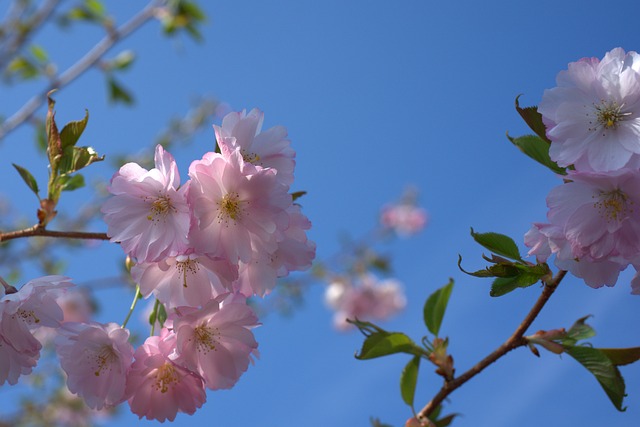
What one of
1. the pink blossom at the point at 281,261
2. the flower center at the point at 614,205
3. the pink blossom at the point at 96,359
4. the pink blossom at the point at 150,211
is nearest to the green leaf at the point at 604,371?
the flower center at the point at 614,205

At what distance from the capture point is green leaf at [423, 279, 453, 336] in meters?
1.54

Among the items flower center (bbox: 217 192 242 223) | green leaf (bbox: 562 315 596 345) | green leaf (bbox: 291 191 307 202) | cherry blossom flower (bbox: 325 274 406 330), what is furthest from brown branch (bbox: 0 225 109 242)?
cherry blossom flower (bbox: 325 274 406 330)

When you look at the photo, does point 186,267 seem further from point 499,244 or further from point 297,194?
point 499,244

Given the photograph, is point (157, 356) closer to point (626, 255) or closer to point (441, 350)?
point (441, 350)

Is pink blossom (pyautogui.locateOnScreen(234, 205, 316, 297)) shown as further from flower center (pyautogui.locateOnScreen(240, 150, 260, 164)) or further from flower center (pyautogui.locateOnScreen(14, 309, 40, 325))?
flower center (pyautogui.locateOnScreen(14, 309, 40, 325))

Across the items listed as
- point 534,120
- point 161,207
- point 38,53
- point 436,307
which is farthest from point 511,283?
point 38,53

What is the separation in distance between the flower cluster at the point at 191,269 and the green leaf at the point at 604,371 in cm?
58

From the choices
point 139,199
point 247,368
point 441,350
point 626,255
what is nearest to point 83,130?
point 139,199

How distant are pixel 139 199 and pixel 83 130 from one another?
0.21 m

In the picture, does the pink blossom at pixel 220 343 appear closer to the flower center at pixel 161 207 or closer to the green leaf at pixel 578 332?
the flower center at pixel 161 207

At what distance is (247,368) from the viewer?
4.49ft

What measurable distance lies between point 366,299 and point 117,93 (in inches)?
138

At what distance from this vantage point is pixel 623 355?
3.98ft

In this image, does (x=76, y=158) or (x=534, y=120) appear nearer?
(x=534, y=120)
